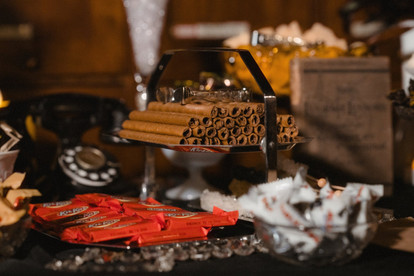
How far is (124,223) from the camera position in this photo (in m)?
0.71

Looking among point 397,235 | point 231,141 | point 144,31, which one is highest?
point 144,31

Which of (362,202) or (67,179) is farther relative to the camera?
(67,179)

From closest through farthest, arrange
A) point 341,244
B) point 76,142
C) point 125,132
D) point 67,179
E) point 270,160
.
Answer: point 341,244 < point 270,160 < point 125,132 < point 67,179 < point 76,142

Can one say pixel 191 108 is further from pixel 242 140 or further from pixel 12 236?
pixel 12 236

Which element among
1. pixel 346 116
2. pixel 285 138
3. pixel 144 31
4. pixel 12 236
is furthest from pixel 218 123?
pixel 144 31

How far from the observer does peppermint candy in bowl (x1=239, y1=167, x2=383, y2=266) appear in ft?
1.81

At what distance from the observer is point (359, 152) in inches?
44.4

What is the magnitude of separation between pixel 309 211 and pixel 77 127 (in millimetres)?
777

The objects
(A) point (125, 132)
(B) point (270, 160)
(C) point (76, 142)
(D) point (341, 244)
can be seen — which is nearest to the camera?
(D) point (341, 244)

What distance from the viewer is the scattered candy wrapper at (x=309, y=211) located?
1.81 ft

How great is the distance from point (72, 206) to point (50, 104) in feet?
1.54

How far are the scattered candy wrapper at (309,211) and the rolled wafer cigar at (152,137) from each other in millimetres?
185

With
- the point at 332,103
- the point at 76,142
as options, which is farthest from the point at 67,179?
the point at 332,103

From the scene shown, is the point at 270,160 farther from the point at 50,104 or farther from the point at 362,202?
the point at 50,104
